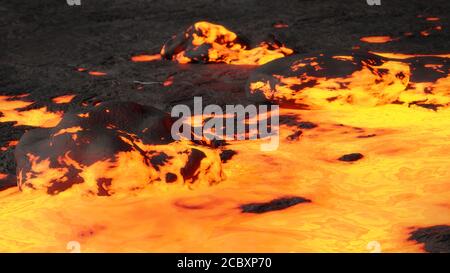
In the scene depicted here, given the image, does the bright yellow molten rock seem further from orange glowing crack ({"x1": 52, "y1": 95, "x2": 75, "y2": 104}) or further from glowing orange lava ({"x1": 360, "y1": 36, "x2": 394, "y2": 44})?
glowing orange lava ({"x1": 360, "y1": 36, "x2": 394, "y2": 44})

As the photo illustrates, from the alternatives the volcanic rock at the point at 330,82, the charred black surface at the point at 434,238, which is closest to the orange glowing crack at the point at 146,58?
the volcanic rock at the point at 330,82

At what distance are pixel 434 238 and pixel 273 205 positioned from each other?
0.68 metres

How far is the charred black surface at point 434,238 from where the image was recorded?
231cm

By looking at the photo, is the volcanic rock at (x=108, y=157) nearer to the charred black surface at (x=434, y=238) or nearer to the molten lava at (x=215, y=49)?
the charred black surface at (x=434, y=238)

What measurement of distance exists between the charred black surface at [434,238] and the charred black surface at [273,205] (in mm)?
518

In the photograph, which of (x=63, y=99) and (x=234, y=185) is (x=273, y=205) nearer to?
(x=234, y=185)

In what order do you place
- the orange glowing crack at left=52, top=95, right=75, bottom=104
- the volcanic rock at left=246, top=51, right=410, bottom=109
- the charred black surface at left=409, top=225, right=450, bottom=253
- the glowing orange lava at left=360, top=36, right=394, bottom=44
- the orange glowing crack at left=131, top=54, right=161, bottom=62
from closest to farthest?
the charred black surface at left=409, top=225, right=450, bottom=253
the volcanic rock at left=246, top=51, right=410, bottom=109
the orange glowing crack at left=52, top=95, right=75, bottom=104
the orange glowing crack at left=131, top=54, right=161, bottom=62
the glowing orange lava at left=360, top=36, right=394, bottom=44

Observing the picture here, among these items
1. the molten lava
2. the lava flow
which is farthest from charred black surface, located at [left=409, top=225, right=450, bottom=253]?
the molten lava

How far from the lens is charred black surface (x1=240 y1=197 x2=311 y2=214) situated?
2760mm

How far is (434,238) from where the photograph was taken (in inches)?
94.5

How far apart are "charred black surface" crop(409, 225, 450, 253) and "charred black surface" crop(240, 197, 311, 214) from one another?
0.52m

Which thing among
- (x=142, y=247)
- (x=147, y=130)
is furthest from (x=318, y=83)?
(x=142, y=247)

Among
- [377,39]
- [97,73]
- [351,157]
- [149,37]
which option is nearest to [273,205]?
[351,157]
